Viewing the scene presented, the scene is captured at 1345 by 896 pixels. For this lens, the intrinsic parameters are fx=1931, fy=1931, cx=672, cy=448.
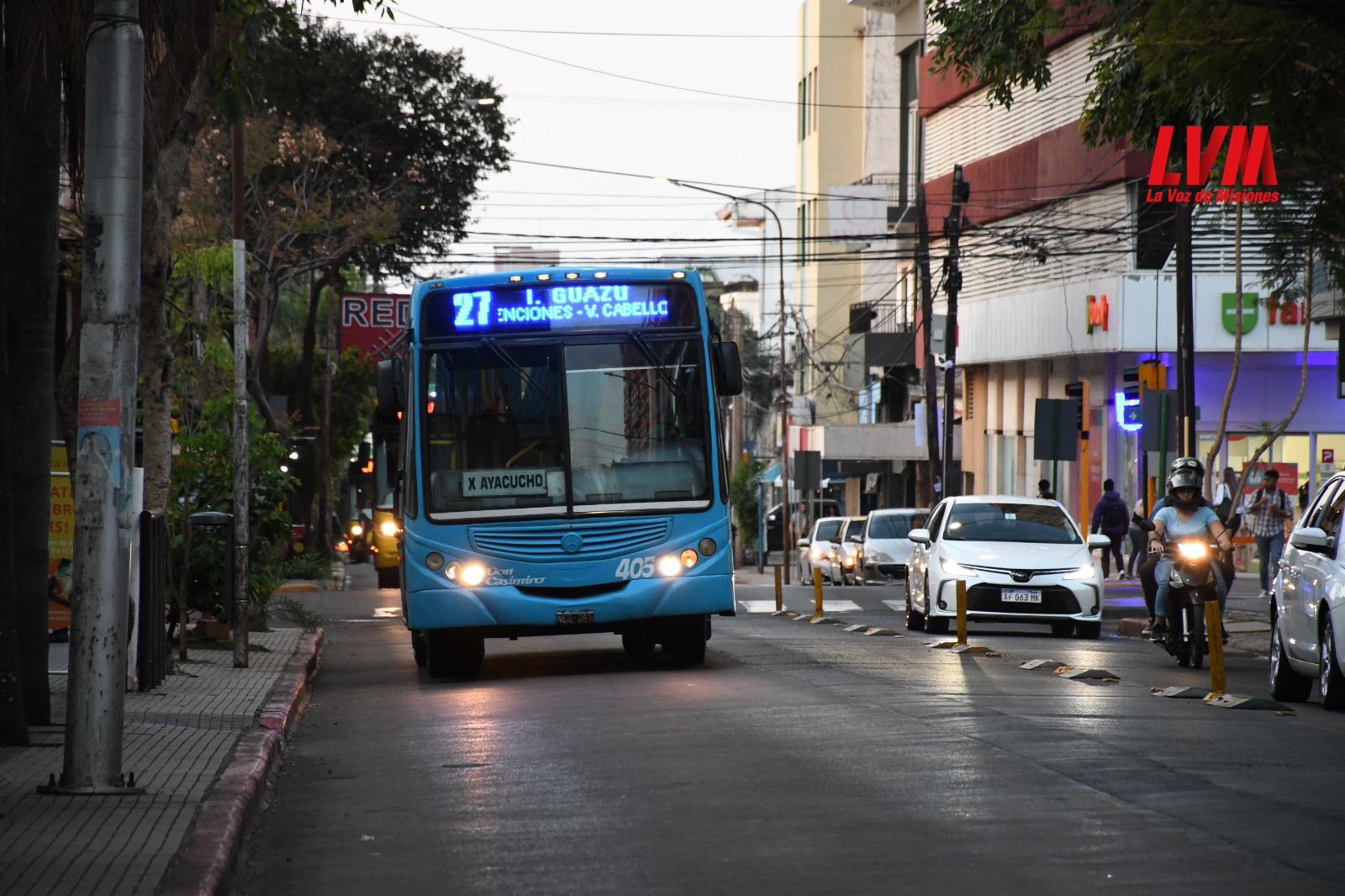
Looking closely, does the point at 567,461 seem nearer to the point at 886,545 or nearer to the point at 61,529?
the point at 61,529

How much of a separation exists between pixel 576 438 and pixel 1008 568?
7425 mm

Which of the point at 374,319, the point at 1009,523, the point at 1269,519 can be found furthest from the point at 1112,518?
the point at 374,319

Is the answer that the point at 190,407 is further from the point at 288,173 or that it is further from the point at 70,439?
the point at 288,173

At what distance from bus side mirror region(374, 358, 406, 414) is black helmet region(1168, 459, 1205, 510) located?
6.70 meters

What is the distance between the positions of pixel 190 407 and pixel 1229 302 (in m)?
23.2

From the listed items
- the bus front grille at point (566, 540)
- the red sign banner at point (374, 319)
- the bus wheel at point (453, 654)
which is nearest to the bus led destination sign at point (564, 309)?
the bus front grille at point (566, 540)

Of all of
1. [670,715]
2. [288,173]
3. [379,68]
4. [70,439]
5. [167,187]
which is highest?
[379,68]

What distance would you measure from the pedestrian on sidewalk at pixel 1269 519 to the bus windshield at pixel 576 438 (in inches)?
541

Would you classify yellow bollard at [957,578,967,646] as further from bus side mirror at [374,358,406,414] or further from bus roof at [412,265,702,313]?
bus side mirror at [374,358,406,414]

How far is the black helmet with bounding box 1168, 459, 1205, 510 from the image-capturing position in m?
16.8

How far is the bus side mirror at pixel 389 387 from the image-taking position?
1609 cm

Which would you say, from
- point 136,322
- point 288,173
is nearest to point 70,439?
point 136,322

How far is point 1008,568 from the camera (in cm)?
2142

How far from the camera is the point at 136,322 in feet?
28.5
